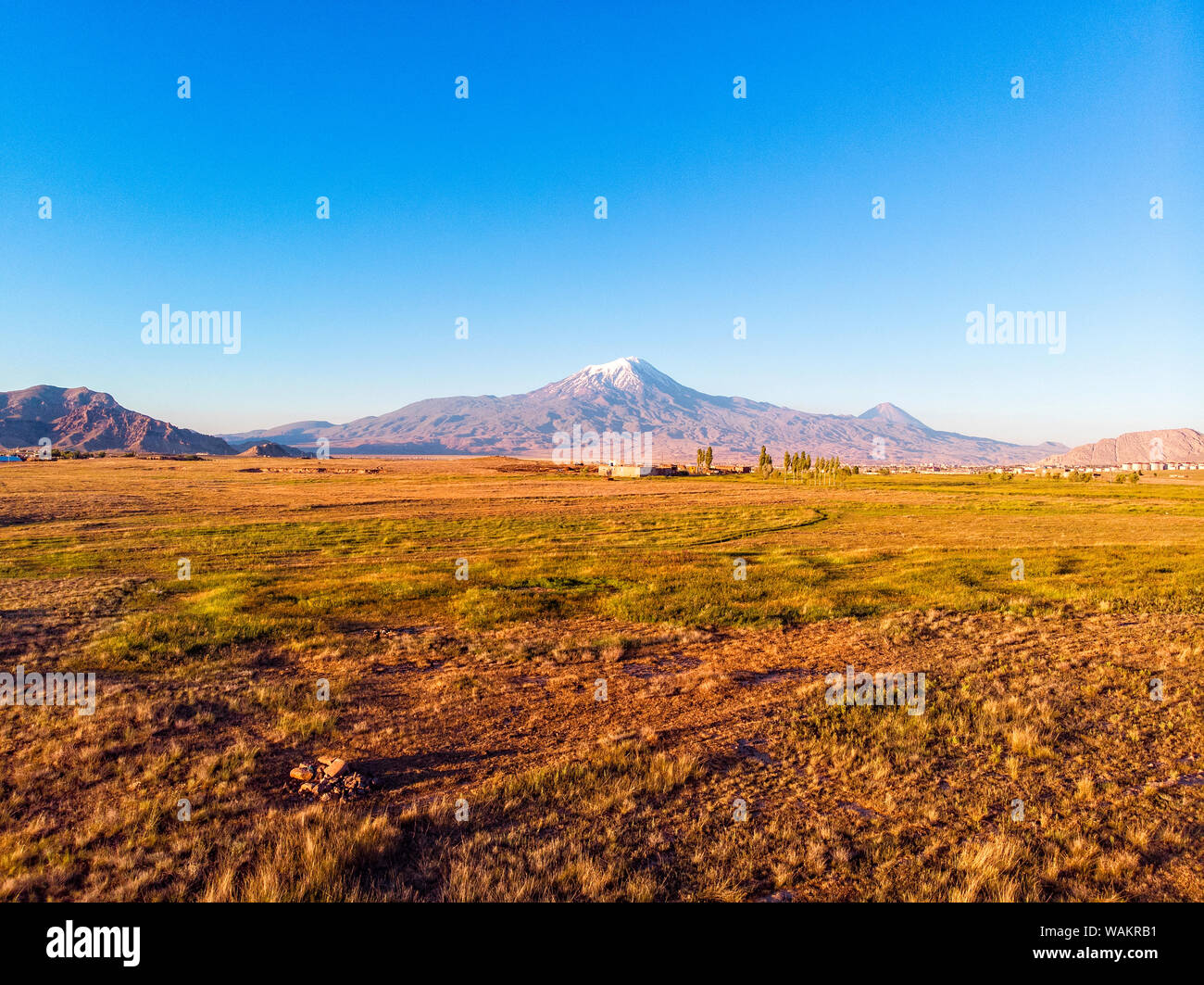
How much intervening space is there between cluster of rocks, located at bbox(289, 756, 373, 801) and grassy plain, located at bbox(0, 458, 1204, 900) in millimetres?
228

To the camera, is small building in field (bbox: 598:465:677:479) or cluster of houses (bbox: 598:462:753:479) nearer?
small building in field (bbox: 598:465:677:479)

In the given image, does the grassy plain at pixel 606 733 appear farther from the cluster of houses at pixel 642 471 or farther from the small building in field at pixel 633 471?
the cluster of houses at pixel 642 471

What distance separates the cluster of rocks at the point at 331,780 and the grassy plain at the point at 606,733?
23 cm

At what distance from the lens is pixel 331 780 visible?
8016 millimetres

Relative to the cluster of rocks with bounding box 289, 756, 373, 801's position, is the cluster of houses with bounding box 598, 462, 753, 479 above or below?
above

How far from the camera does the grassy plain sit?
6.14m

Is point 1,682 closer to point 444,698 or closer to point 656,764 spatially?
point 444,698

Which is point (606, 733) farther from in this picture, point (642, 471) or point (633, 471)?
point (642, 471)

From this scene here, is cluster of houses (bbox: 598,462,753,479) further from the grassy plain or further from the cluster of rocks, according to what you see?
the cluster of rocks

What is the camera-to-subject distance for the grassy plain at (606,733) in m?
6.14

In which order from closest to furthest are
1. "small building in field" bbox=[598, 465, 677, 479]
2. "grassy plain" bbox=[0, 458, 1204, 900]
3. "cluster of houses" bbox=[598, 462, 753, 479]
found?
"grassy plain" bbox=[0, 458, 1204, 900] < "small building in field" bbox=[598, 465, 677, 479] < "cluster of houses" bbox=[598, 462, 753, 479]

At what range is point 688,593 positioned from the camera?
21.2 m

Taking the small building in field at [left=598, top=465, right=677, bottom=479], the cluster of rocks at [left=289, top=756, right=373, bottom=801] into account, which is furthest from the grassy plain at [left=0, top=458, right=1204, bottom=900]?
the small building in field at [left=598, top=465, right=677, bottom=479]
